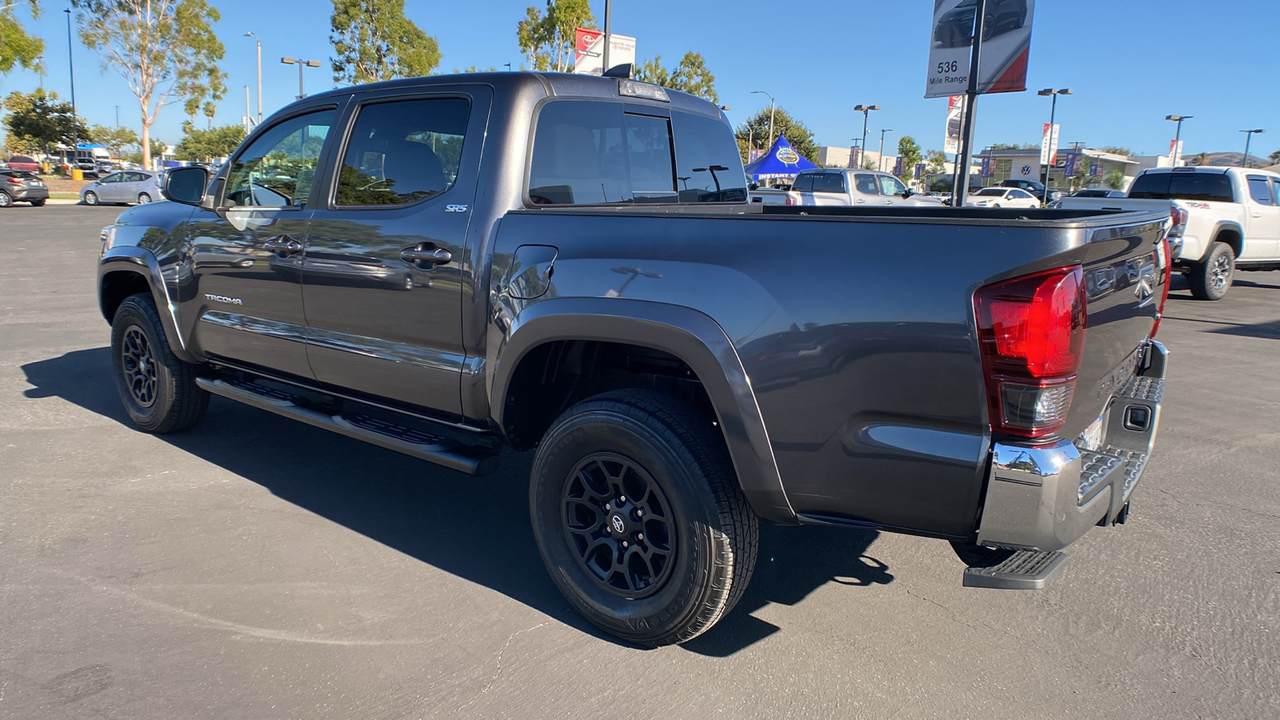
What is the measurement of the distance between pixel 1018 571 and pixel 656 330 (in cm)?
125

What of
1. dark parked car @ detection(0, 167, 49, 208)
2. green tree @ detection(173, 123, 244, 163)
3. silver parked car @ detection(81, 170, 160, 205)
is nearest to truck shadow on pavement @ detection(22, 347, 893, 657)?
dark parked car @ detection(0, 167, 49, 208)

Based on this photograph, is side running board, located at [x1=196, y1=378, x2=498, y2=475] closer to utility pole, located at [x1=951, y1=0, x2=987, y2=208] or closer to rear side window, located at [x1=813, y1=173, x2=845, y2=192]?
utility pole, located at [x1=951, y1=0, x2=987, y2=208]

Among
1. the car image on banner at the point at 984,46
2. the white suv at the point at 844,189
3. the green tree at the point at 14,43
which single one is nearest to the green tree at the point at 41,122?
the green tree at the point at 14,43

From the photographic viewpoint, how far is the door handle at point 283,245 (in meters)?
4.03

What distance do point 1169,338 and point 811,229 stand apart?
8.90 meters

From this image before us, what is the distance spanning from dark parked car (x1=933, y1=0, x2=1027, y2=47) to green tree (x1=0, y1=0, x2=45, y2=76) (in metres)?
38.7

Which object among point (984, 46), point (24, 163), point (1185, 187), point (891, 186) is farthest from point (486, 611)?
point (24, 163)

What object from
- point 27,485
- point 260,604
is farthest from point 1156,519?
point 27,485

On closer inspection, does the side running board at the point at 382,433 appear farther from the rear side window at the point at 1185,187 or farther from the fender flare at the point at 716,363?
the rear side window at the point at 1185,187

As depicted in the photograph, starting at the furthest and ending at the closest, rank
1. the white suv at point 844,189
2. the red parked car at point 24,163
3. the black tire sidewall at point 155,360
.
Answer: the red parked car at point 24,163, the white suv at point 844,189, the black tire sidewall at point 155,360

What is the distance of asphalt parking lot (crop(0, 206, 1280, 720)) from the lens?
2.72 meters

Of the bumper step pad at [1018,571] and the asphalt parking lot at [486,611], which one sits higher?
the bumper step pad at [1018,571]

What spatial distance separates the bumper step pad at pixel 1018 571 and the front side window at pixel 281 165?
3.30m

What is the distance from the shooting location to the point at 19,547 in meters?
3.69
